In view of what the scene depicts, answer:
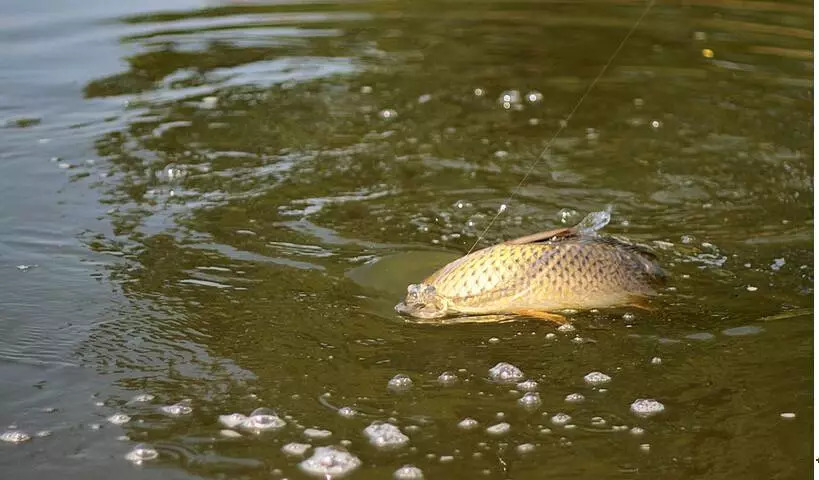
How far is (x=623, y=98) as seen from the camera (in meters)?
7.94

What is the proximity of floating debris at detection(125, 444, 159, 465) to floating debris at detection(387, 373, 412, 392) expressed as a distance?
2.85 ft

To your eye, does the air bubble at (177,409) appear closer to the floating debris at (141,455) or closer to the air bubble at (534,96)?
the floating debris at (141,455)

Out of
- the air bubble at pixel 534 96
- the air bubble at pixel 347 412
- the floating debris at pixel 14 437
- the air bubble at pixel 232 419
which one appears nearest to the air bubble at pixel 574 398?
the air bubble at pixel 347 412

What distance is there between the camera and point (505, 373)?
4.07 metres

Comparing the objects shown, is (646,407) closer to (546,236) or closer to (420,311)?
(546,236)

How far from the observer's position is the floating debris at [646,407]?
12.6 feet

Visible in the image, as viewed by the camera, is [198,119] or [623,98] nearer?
[198,119]

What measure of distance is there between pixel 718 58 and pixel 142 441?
668 cm

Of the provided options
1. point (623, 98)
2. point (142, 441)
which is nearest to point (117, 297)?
point (142, 441)

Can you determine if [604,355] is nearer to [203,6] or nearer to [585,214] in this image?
[585,214]

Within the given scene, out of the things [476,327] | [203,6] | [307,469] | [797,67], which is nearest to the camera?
[307,469]

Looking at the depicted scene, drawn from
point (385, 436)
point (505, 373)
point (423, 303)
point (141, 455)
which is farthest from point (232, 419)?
point (423, 303)

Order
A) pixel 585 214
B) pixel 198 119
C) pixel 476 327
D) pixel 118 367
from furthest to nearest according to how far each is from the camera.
A: 1. pixel 198 119
2. pixel 585 214
3. pixel 476 327
4. pixel 118 367

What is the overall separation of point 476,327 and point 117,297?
1.48 meters
